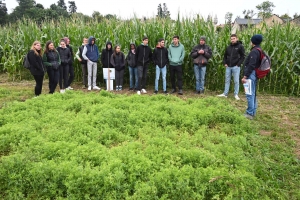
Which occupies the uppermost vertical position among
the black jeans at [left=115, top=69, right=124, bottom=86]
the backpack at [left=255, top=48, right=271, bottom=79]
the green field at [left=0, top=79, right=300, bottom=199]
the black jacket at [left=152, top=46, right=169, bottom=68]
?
the black jacket at [left=152, top=46, right=169, bottom=68]

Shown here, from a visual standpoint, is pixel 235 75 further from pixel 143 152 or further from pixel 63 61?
pixel 63 61

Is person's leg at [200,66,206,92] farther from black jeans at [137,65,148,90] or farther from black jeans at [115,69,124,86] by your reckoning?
black jeans at [115,69,124,86]

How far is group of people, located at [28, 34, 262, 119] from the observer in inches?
317

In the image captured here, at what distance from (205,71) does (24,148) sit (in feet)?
21.2

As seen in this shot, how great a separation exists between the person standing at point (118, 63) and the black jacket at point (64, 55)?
149 cm

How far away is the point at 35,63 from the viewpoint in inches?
297

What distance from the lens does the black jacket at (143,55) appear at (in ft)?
29.3

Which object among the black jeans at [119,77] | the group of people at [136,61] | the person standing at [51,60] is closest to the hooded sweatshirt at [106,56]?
the group of people at [136,61]

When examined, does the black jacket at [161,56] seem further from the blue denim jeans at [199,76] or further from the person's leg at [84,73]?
the person's leg at [84,73]

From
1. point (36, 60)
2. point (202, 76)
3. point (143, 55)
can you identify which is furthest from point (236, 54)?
point (36, 60)

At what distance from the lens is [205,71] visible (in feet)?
29.2

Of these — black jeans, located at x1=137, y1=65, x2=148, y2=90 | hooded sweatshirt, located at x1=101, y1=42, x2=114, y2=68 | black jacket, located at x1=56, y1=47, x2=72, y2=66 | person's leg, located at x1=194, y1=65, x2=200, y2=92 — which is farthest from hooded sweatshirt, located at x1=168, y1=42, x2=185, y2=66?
black jacket, located at x1=56, y1=47, x2=72, y2=66

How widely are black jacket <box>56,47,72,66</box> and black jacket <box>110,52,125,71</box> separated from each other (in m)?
1.49

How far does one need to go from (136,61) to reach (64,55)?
249 centimetres
